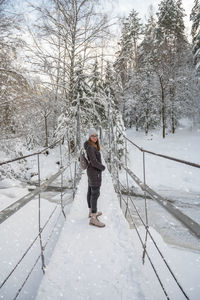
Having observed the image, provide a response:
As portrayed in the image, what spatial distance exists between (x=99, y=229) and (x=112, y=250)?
54cm

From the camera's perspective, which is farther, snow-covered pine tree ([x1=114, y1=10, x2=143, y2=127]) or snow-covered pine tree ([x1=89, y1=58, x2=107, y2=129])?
snow-covered pine tree ([x1=114, y1=10, x2=143, y2=127])

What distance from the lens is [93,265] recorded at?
6.49 feet

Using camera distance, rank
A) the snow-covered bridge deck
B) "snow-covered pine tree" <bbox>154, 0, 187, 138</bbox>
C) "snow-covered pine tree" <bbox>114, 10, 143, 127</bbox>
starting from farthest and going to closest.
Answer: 1. "snow-covered pine tree" <bbox>114, 10, 143, 127</bbox>
2. "snow-covered pine tree" <bbox>154, 0, 187, 138</bbox>
3. the snow-covered bridge deck

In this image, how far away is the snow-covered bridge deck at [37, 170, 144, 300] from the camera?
5.39ft

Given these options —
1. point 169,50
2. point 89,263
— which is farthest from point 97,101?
point 169,50

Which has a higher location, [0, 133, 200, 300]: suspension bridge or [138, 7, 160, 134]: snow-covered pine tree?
[138, 7, 160, 134]: snow-covered pine tree

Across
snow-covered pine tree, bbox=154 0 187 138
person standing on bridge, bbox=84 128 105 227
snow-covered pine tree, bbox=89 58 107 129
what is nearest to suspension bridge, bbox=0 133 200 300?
person standing on bridge, bbox=84 128 105 227

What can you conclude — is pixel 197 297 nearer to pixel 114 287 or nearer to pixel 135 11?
pixel 114 287

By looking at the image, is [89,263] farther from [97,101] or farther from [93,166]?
[97,101]

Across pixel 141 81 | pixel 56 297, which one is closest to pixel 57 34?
pixel 56 297

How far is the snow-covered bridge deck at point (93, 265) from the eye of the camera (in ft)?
5.39

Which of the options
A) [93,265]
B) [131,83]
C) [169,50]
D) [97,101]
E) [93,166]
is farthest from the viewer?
[131,83]

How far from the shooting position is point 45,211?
477 cm

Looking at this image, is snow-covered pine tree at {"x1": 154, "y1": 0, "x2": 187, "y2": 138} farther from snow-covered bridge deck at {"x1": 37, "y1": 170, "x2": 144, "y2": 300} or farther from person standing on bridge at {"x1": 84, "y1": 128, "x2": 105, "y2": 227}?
snow-covered bridge deck at {"x1": 37, "y1": 170, "x2": 144, "y2": 300}
